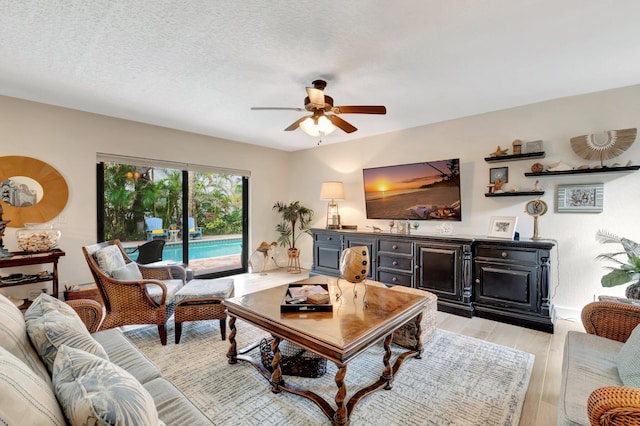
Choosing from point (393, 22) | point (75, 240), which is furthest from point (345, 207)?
point (75, 240)

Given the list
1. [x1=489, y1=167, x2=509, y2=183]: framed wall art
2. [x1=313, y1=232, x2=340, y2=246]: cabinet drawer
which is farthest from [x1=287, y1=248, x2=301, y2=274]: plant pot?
[x1=489, y1=167, x2=509, y2=183]: framed wall art

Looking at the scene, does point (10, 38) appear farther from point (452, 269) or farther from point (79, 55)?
point (452, 269)

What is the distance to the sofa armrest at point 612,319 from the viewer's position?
1.73 m

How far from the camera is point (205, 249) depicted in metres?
5.08

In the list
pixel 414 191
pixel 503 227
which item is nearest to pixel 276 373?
pixel 503 227

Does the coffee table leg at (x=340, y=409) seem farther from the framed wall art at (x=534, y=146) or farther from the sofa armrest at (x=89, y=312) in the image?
the framed wall art at (x=534, y=146)

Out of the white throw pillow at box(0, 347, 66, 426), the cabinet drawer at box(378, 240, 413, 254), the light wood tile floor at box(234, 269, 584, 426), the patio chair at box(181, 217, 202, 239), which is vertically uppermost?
the patio chair at box(181, 217, 202, 239)

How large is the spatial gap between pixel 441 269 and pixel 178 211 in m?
4.07

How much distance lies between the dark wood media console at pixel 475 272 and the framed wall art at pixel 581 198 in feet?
2.05

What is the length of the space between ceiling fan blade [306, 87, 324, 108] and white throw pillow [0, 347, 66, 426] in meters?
2.26

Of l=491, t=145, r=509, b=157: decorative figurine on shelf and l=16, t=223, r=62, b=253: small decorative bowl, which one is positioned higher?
l=491, t=145, r=509, b=157: decorative figurine on shelf

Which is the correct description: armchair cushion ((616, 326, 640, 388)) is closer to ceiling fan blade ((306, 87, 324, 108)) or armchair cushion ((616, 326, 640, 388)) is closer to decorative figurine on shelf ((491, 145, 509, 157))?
ceiling fan blade ((306, 87, 324, 108))

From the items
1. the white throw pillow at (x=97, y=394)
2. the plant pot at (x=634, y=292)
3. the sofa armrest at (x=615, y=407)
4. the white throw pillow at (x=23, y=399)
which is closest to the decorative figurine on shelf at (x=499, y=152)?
the plant pot at (x=634, y=292)

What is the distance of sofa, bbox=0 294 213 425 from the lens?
658mm
